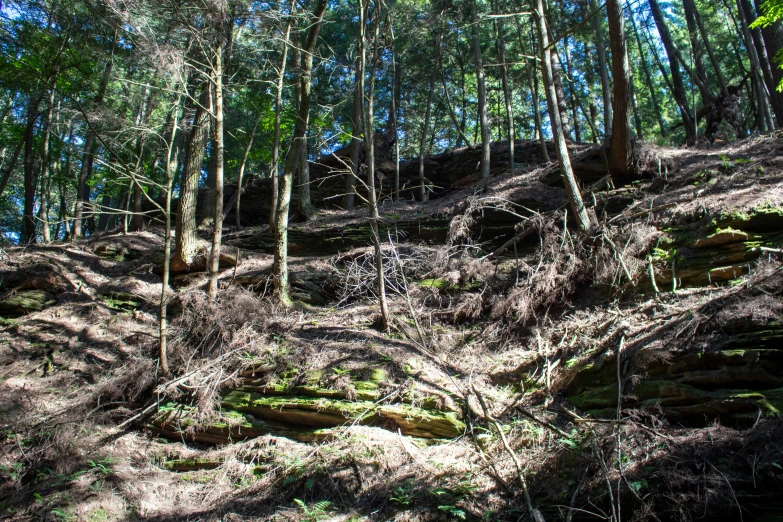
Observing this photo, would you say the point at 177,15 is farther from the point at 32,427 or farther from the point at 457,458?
the point at 457,458

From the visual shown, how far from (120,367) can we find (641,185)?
10619 mm

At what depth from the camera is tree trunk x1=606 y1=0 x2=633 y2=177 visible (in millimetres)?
9148

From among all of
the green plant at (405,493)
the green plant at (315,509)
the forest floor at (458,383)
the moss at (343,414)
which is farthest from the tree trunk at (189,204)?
the green plant at (405,493)

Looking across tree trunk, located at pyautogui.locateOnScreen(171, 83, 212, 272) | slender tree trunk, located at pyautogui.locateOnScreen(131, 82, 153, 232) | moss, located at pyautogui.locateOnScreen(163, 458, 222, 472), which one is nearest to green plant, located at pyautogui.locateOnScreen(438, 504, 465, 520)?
moss, located at pyautogui.locateOnScreen(163, 458, 222, 472)

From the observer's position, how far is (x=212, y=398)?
701 cm

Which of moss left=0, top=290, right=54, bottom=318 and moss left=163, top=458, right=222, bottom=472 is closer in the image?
Answer: moss left=163, top=458, right=222, bottom=472

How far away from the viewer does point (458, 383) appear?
6.50m

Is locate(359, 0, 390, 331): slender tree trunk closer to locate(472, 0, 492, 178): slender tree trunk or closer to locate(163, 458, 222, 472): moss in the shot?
locate(163, 458, 222, 472): moss

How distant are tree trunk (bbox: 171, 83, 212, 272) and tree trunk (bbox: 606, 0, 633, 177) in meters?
8.81

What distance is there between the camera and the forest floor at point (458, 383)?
4.53 meters

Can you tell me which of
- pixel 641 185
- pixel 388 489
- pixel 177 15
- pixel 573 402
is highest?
pixel 177 15

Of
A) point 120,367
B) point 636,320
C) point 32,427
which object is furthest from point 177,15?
point 636,320

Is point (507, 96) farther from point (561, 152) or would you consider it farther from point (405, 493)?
point (405, 493)

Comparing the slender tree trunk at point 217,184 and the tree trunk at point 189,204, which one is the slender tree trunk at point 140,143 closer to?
the tree trunk at point 189,204
